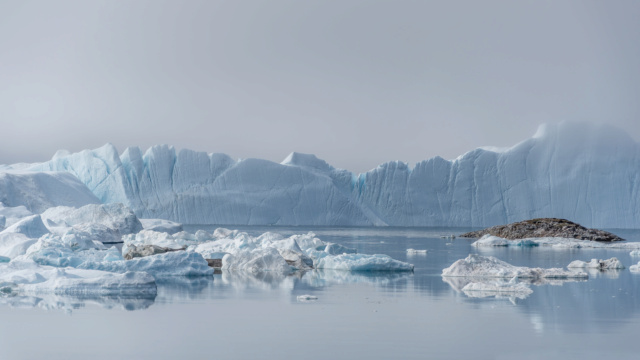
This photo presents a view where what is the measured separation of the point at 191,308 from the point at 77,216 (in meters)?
19.8

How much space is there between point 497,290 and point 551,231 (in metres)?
22.5

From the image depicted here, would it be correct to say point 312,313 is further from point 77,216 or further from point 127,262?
point 77,216

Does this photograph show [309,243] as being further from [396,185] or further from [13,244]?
[396,185]

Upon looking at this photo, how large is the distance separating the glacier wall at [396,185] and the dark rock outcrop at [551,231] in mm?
16002

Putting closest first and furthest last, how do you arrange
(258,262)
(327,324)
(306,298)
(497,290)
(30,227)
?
1. (327,324)
2. (306,298)
3. (497,290)
4. (258,262)
5. (30,227)

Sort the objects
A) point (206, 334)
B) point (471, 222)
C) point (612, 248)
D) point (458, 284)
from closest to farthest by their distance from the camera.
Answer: point (206, 334) < point (458, 284) < point (612, 248) < point (471, 222)

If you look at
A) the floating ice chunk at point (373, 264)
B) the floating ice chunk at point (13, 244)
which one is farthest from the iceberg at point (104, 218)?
the floating ice chunk at point (373, 264)

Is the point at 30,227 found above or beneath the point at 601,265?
above

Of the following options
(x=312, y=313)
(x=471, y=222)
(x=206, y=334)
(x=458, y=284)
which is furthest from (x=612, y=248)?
(x=471, y=222)

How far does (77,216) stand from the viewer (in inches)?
1059

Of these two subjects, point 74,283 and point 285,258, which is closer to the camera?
point 74,283

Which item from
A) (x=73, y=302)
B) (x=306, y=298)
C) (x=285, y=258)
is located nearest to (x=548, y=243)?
(x=285, y=258)

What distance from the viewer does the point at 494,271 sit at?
39.8ft

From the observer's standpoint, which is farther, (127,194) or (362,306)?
(127,194)
